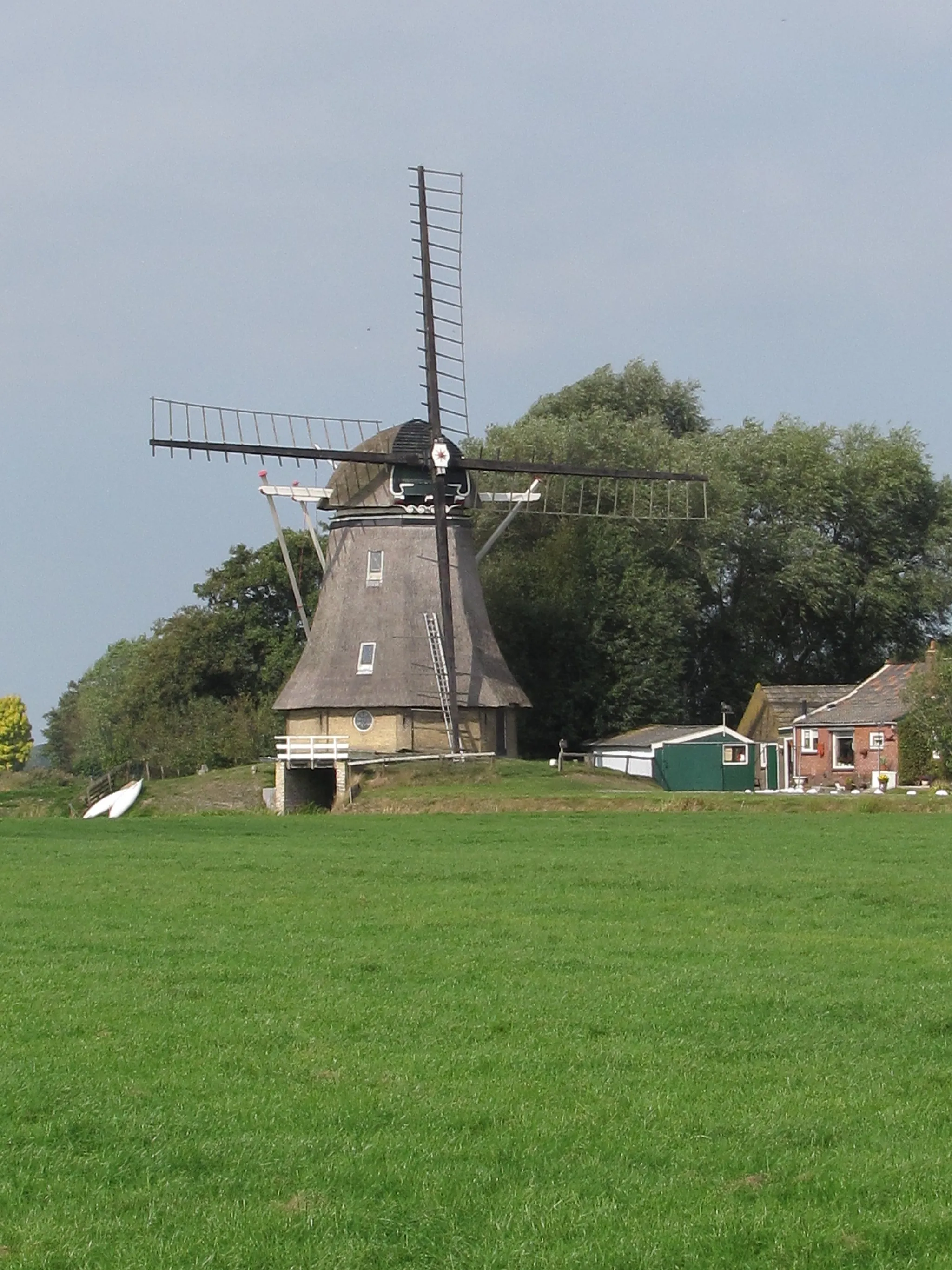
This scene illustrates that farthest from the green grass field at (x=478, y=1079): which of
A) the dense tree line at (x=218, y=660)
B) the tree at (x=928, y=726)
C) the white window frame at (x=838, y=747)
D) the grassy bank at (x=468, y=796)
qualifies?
the dense tree line at (x=218, y=660)

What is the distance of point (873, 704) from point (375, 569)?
1665 centimetres

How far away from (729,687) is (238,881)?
168 feet

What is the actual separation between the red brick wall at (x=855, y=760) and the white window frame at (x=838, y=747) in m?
0.03

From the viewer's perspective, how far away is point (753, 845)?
26469mm

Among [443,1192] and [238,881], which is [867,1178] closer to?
[443,1192]

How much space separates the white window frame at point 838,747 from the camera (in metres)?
54.2

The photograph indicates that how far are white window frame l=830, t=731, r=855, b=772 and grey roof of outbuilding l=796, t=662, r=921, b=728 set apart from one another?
381 millimetres

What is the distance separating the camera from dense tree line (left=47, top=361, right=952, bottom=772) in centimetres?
6034

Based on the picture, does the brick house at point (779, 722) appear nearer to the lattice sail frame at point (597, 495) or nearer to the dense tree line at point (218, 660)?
the lattice sail frame at point (597, 495)

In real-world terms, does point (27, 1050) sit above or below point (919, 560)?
below

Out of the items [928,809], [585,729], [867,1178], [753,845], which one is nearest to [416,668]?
[585,729]

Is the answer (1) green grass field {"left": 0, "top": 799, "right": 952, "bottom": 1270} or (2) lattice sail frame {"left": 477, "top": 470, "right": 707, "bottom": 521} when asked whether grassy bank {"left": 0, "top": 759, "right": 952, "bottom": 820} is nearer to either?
(2) lattice sail frame {"left": 477, "top": 470, "right": 707, "bottom": 521}

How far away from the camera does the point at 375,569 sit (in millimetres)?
53312

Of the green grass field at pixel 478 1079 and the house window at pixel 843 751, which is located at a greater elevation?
the house window at pixel 843 751
